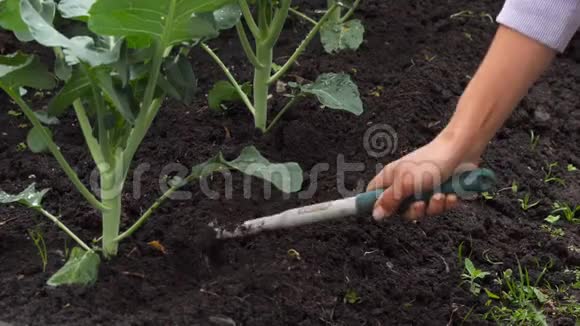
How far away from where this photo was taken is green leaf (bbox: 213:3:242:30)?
83.3 inches

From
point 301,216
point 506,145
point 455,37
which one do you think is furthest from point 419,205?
point 455,37

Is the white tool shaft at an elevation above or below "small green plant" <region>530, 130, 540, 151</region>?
above

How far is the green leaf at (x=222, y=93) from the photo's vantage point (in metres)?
2.52

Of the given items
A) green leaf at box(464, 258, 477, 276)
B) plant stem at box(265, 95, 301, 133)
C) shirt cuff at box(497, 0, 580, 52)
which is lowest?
green leaf at box(464, 258, 477, 276)

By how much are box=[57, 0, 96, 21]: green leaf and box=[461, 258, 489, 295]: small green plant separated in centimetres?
106

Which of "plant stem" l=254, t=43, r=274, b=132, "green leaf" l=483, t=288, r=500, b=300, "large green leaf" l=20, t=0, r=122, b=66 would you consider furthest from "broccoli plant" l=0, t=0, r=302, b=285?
"green leaf" l=483, t=288, r=500, b=300

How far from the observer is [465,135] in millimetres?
1695

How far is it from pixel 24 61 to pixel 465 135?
934mm

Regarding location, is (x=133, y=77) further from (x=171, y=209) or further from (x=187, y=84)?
(x=171, y=209)

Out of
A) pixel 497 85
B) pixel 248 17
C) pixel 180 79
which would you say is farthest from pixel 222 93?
pixel 497 85

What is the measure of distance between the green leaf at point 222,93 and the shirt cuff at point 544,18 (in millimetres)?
1054

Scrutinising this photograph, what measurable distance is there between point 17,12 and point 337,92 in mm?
919

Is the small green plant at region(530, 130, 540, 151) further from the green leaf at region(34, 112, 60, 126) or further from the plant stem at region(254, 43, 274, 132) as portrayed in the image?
the green leaf at region(34, 112, 60, 126)

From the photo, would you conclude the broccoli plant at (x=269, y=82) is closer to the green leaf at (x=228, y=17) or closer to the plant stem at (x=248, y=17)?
the plant stem at (x=248, y=17)
